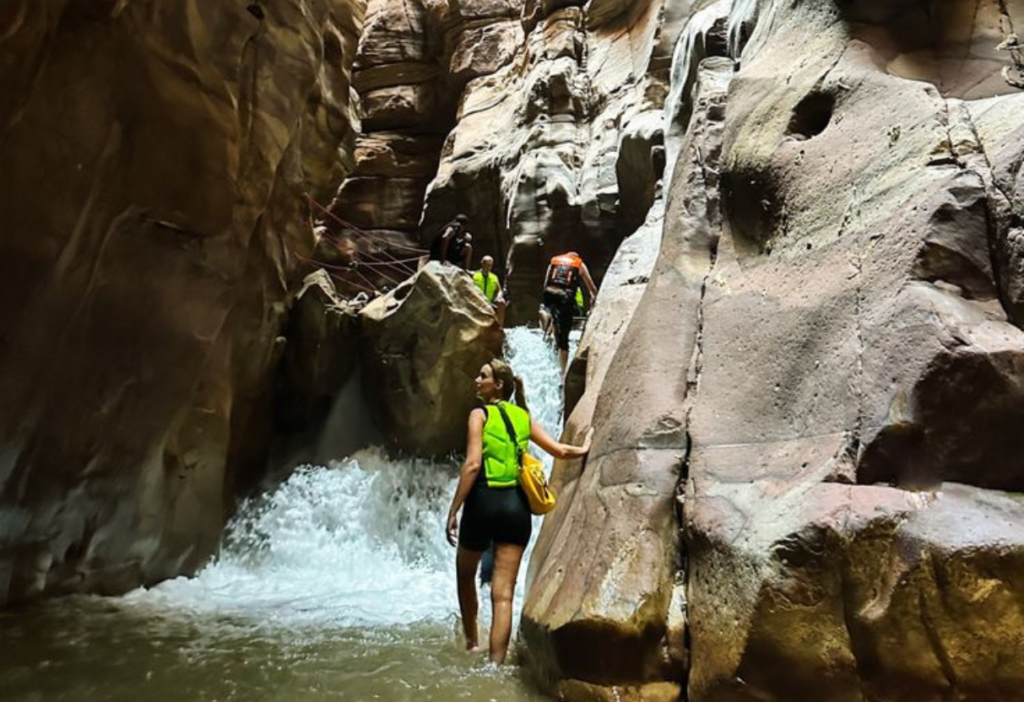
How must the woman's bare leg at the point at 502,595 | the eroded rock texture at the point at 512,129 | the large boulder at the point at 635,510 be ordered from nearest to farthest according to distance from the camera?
the large boulder at the point at 635,510 → the woman's bare leg at the point at 502,595 → the eroded rock texture at the point at 512,129

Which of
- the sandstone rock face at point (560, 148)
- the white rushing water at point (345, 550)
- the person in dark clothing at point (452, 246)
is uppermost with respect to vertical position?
the sandstone rock face at point (560, 148)

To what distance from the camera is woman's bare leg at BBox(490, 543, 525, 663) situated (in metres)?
4.43

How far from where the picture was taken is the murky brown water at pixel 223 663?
12.9ft

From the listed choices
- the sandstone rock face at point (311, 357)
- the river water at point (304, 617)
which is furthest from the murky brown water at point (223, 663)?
the sandstone rock face at point (311, 357)

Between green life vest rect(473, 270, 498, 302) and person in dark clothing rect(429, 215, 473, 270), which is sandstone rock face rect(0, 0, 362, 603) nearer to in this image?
person in dark clothing rect(429, 215, 473, 270)

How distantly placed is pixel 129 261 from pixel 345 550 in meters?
4.16

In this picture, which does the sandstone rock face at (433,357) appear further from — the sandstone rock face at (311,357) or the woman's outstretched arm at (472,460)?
the woman's outstretched arm at (472,460)

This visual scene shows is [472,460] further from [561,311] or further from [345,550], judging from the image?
[561,311]

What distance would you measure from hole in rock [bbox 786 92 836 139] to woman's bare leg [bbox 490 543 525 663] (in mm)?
3106

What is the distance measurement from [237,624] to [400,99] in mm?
18014

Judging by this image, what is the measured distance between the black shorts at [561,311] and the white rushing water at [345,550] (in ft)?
2.55

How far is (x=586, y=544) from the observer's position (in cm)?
437

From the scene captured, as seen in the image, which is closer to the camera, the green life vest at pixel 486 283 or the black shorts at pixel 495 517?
the black shorts at pixel 495 517

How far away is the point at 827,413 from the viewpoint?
3.59m
